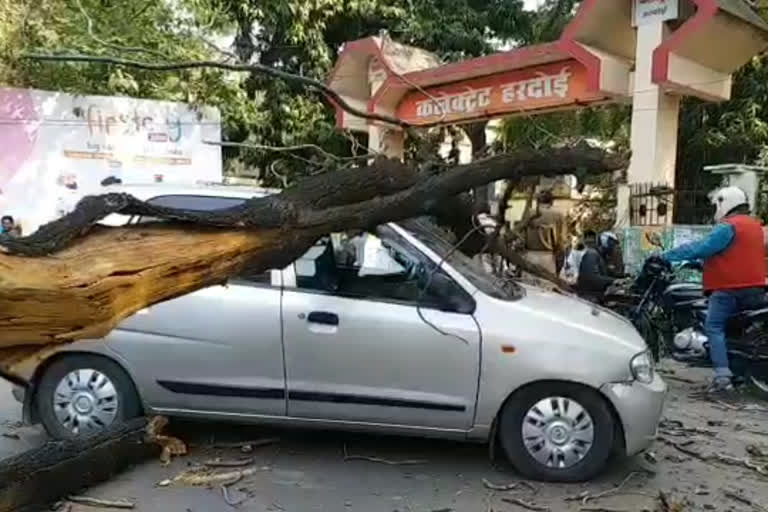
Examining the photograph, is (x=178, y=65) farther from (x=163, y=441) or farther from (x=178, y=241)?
(x=163, y=441)

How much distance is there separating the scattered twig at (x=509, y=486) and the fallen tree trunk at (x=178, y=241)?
1758 mm

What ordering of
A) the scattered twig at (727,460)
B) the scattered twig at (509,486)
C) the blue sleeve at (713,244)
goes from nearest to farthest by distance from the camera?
the scattered twig at (509,486)
the scattered twig at (727,460)
the blue sleeve at (713,244)

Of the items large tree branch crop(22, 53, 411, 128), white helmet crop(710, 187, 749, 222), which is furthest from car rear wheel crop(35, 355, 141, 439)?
white helmet crop(710, 187, 749, 222)

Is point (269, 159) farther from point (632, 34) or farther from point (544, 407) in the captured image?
point (544, 407)

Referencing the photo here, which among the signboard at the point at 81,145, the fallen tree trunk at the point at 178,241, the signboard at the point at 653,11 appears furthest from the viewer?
the signboard at the point at 81,145

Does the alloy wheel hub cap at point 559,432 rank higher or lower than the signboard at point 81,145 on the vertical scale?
lower

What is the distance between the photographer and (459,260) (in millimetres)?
5164

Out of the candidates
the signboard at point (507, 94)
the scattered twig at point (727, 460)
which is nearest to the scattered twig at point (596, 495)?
the scattered twig at point (727, 460)

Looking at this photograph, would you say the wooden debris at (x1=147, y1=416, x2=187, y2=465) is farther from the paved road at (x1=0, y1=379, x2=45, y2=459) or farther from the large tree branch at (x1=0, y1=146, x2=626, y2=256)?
the large tree branch at (x1=0, y1=146, x2=626, y2=256)

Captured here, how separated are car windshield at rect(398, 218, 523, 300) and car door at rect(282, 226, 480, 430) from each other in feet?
0.48

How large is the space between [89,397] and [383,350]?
6.53 feet

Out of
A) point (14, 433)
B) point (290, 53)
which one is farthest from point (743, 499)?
point (290, 53)

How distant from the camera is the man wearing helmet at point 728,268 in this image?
684cm

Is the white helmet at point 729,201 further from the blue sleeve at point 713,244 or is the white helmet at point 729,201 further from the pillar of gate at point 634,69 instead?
the pillar of gate at point 634,69
